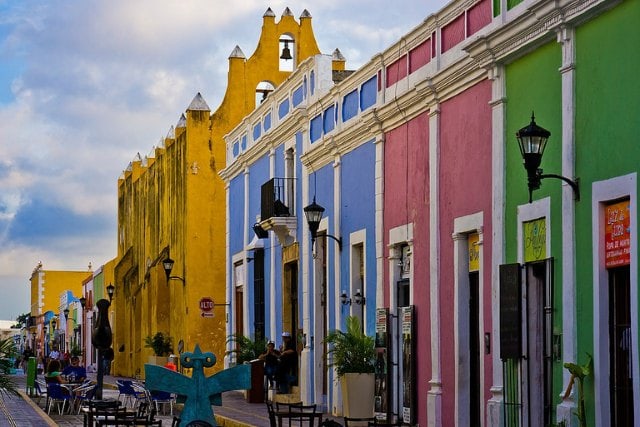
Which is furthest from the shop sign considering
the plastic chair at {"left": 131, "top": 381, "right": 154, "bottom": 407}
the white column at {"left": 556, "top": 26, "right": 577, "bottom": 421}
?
the plastic chair at {"left": 131, "top": 381, "right": 154, "bottom": 407}

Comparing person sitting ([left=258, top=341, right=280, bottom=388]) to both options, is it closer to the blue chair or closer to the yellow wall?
the blue chair

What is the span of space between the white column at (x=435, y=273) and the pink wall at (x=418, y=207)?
13.6 inches

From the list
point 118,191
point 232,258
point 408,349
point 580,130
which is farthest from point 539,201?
point 118,191

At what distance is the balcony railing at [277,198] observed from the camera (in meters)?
28.2

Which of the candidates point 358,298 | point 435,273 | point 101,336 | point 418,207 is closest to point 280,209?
point 358,298

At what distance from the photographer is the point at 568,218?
1459 centimetres

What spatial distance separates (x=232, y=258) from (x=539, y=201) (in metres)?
20.5

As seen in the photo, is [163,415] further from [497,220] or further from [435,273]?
[497,220]

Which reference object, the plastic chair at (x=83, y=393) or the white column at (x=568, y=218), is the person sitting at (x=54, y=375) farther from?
the white column at (x=568, y=218)

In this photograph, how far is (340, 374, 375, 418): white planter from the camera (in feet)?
71.3

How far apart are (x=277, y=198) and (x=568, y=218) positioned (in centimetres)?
1491

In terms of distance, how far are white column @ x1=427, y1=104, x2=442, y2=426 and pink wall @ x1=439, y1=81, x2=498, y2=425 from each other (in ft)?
0.30

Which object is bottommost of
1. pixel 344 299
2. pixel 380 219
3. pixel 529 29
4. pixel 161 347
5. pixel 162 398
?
pixel 162 398

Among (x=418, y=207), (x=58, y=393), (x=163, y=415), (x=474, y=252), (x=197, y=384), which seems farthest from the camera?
(x=58, y=393)
